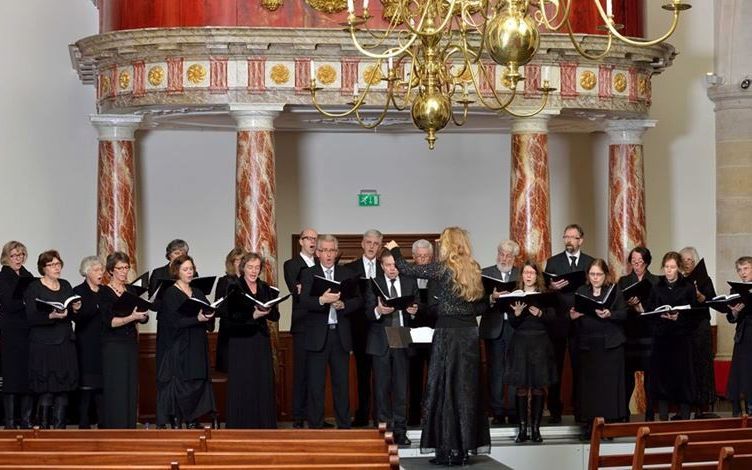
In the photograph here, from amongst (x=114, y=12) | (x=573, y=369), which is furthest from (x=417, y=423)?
(x=114, y=12)

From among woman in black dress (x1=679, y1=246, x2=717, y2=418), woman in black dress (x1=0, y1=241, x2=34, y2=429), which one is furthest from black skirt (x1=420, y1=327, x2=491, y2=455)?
woman in black dress (x1=0, y1=241, x2=34, y2=429)

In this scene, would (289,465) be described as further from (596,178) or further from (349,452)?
(596,178)

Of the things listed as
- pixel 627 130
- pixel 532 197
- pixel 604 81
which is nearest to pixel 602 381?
pixel 532 197

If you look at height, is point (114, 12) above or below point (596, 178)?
above

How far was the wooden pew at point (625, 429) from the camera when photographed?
29.1 ft

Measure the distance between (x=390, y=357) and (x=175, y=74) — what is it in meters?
3.71

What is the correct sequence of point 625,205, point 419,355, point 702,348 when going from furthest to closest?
point 625,205
point 702,348
point 419,355

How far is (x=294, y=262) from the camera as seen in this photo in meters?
13.6

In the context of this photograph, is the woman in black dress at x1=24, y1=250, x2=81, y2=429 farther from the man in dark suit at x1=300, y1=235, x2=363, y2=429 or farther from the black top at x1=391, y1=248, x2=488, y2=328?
the black top at x1=391, y1=248, x2=488, y2=328

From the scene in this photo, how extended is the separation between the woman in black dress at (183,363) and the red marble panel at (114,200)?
133 inches

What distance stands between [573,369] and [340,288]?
2.49m

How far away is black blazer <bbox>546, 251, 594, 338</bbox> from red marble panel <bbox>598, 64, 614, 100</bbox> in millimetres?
2310

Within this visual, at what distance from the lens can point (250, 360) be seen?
13094 millimetres

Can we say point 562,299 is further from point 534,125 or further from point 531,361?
point 534,125
